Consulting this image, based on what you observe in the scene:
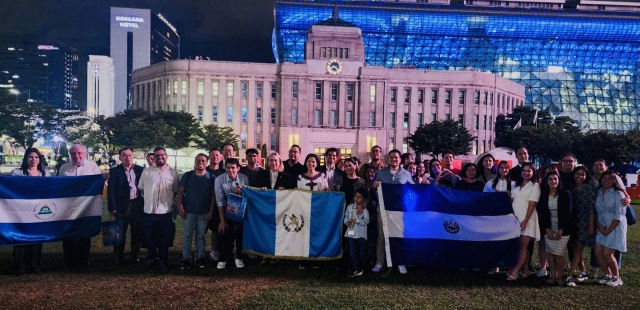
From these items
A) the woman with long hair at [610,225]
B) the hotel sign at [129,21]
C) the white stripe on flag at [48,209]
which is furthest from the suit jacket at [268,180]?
the hotel sign at [129,21]

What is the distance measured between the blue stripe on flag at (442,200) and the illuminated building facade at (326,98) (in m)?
50.5

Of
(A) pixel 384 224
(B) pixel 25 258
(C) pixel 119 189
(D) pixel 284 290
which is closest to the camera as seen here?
(D) pixel 284 290

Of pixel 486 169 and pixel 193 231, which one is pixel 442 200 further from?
pixel 193 231

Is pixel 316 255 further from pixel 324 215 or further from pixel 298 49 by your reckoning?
pixel 298 49

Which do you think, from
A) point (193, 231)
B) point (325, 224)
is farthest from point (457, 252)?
point (193, 231)

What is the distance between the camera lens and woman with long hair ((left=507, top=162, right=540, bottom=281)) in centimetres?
725

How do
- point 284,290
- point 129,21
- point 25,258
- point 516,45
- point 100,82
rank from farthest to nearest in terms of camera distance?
point 129,21
point 100,82
point 516,45
point 25,258
point 284,290

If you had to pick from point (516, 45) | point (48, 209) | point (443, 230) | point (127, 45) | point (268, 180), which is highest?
point (127, 45)

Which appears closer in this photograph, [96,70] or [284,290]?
[284,290]

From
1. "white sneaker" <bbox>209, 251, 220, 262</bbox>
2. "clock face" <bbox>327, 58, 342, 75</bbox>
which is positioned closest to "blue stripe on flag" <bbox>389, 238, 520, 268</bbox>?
"white sneaker" <bbox>209, 251, 220, 262</bbox>

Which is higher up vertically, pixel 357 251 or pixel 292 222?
pixel 292 222

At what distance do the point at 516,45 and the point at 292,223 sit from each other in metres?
84.4

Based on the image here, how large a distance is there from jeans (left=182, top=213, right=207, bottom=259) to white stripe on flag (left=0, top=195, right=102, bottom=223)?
67.2 inches

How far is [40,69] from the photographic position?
A: 165625 millimetres
